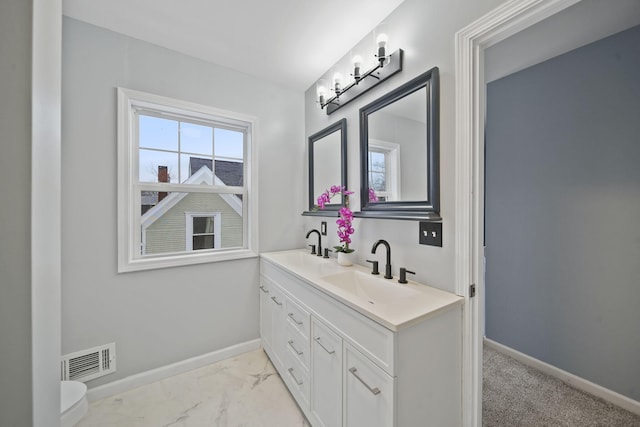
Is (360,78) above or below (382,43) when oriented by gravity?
below

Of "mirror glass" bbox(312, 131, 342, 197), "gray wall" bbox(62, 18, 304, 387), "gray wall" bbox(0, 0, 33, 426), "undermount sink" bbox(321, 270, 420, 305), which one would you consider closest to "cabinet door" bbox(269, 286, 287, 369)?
"gray wall" bbox(62, 18, 304, 387)

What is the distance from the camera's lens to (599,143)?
65.9 inches

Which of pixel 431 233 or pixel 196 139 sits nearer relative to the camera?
pixel 431 233

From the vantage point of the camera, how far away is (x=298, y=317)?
154 centimetres

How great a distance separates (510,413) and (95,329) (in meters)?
2.79

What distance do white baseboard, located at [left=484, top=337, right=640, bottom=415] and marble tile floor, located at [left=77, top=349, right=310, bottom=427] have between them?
185 cm

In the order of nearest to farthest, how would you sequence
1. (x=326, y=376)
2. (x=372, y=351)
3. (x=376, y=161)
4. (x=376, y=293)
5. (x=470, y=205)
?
(x=372, y=351)
(x=470, y=205)
(x=326, y=376)
(x=376, y=293)
(x=376, y=161)

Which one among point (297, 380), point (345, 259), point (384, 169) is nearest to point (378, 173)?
point (384, 169)

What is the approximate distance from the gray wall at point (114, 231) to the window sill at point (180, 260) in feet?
0.17

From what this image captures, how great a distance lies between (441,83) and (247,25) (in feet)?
4.42

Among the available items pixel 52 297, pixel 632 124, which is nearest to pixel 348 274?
pixel 52 297

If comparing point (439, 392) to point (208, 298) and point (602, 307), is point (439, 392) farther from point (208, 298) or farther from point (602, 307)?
point (208, 298)

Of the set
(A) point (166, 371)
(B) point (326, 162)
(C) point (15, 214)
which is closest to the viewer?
(C) point (15, 214)

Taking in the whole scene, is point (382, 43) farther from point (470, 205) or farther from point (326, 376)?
point (326, 376)
